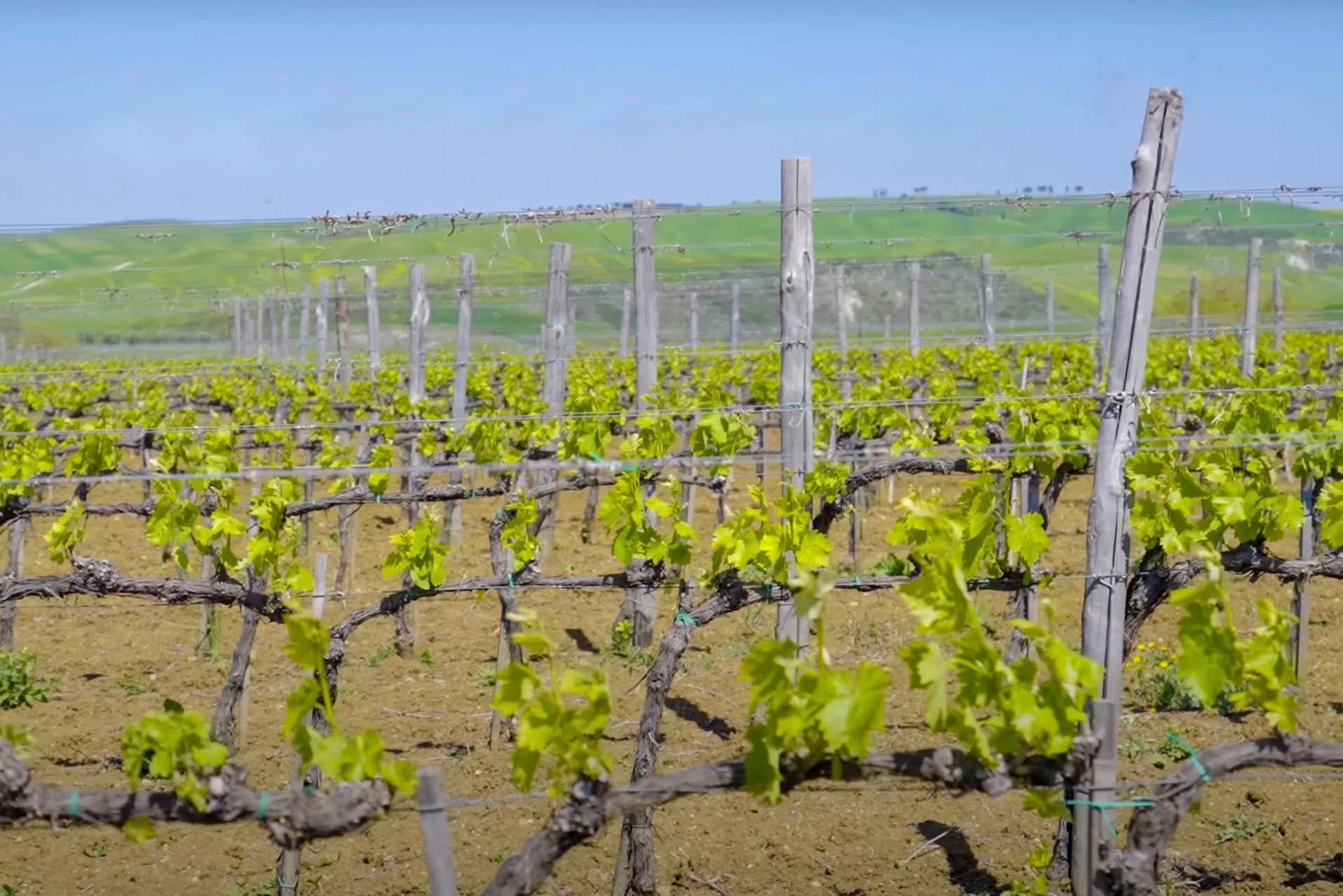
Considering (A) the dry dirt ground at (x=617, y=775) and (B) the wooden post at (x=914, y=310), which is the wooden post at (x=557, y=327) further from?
(B) the wooden post at (x=914, y=310)

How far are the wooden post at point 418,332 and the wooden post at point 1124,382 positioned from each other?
9.04 m

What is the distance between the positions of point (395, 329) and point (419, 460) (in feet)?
117

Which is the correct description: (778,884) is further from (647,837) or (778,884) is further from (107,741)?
(107,741)

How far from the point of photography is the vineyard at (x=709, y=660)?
3.33m

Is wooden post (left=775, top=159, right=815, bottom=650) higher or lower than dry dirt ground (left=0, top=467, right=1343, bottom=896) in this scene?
higher

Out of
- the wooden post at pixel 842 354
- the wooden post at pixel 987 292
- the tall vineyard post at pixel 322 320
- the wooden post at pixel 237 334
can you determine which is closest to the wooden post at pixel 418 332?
the wooden post at pixel 842 354

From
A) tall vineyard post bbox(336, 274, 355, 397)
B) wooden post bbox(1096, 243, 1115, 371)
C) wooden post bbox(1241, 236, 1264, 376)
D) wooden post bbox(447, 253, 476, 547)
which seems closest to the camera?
wooden post bbox(447, 253, 476, 547)

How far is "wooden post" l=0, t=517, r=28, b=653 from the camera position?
Result: 329 inches

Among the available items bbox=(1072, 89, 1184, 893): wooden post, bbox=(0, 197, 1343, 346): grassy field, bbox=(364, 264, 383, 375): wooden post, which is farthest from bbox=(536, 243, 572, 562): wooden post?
bbox=(0, 197, 1343, 346): grassy field

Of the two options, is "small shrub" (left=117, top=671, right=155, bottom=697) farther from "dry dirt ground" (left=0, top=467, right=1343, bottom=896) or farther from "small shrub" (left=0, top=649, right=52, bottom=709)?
"small shrub" (left=0, top=649, right=52, bottom=709)

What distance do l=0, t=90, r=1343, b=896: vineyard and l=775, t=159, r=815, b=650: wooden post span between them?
0.02 metres

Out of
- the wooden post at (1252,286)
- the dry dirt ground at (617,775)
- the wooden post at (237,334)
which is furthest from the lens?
the wooden post at (237,334)

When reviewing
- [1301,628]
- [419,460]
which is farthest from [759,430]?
[1301,628]

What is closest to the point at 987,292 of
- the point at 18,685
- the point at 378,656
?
the point at 378,656
